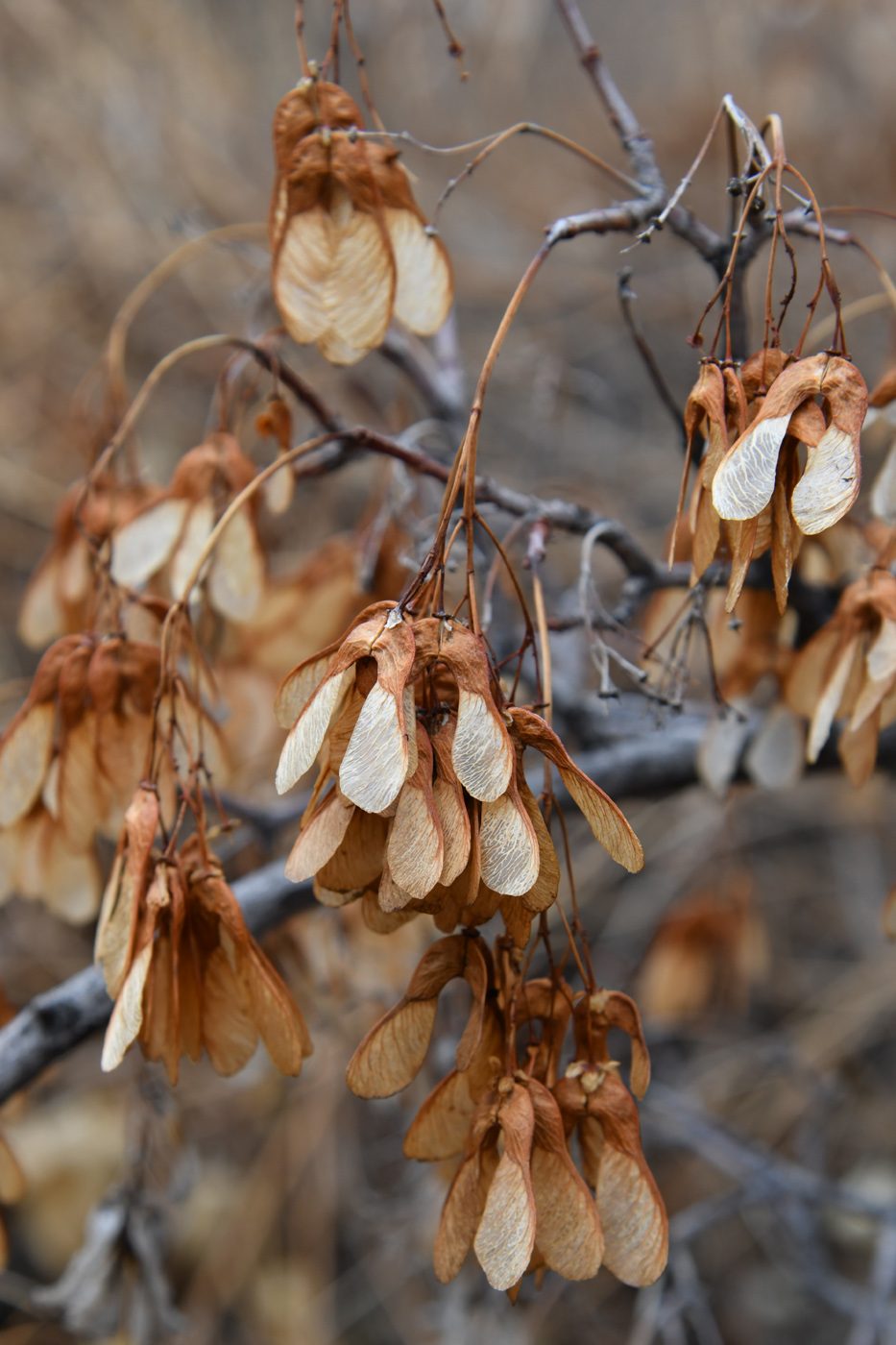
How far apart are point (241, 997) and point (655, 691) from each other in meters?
0.31

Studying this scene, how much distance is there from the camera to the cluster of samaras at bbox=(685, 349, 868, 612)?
39 cm

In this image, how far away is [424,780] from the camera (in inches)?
15.1

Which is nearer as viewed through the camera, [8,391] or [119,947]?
[119,947]

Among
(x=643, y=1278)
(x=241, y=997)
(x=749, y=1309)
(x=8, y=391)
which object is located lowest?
(x=749, y=1309)

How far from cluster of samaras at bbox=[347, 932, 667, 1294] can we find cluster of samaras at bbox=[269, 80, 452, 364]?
1.16ft

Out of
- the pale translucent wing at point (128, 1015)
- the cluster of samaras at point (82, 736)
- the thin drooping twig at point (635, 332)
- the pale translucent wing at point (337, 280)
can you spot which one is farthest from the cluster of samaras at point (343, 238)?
the pale translucent wing at point (128, 1015)

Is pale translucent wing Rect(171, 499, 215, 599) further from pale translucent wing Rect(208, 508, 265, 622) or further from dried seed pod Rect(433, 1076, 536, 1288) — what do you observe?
dried seed pod Rect(433, 1076, 536, 1288)

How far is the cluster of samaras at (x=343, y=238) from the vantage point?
0.54 meters

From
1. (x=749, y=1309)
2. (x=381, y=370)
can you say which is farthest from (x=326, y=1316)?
(x=381, y=370)

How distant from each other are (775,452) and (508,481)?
58.9 inches

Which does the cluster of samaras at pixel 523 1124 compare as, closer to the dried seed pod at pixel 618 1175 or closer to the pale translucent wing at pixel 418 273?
the dried seed pod at pixel 618 1175

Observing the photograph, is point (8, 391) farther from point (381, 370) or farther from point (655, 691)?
point (655, 691)

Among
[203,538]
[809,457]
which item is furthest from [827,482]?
[203,538]

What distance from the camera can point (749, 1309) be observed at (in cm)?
159
